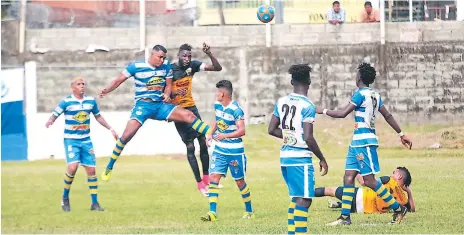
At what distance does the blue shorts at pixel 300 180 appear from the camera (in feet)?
33.1

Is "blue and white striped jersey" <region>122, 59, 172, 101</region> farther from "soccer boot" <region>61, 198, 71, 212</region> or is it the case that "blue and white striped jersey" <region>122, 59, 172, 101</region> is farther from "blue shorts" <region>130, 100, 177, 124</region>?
"soccer boot" <region>61, 198, 71, 212</region>

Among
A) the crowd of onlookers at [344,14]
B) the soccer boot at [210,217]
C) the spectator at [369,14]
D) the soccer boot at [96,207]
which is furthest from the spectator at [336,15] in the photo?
the soccer boot at [210,217]

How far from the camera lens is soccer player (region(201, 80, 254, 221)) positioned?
12820 mm

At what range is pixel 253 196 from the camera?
15.6m

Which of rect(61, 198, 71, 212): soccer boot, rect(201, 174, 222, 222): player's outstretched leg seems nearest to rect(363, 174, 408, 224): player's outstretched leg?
rect(201, 174, 222, 222): player's outstretched leg

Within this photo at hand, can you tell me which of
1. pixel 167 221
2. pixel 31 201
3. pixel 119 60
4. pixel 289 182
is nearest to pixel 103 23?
pixel 119 60

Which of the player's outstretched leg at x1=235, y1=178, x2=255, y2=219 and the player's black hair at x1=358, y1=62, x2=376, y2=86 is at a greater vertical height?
the player's black hair at x1=358, y1=62, x2=376, y2=86

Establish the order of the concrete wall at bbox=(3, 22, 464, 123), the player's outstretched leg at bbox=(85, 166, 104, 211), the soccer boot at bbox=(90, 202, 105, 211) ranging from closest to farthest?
the player's outstretched leg at bbox=(85, 166, 104, 211), the soccer boot at bbox=(90, 202, 105, 211), the concrete wall at bbox=(3, 22, 464, 123)

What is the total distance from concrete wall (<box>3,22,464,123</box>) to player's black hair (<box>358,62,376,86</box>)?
3.57 m

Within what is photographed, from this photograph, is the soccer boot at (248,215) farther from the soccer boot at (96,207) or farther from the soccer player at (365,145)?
the soccer boot at (96,207)

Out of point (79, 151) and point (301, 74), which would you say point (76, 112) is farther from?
point (301, 74)

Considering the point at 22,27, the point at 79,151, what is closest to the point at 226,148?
the point at 79,151

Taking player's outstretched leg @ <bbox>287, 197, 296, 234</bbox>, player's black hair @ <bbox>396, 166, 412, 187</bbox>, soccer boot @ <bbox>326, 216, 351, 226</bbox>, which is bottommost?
soccer boot @ <bbox>326, 216, 351, 226</bbox>

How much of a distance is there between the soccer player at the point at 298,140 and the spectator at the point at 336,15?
26.5ft
